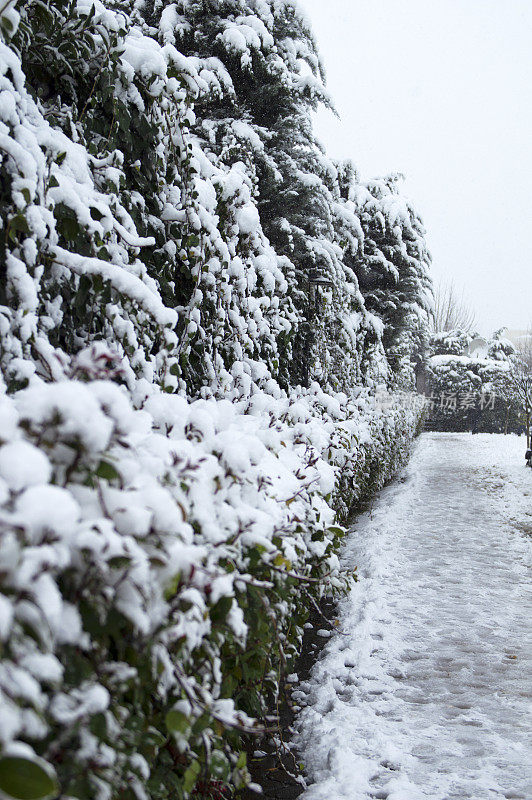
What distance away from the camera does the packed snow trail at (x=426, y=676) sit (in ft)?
7.46

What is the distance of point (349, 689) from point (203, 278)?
217 cm

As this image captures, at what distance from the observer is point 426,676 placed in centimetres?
309

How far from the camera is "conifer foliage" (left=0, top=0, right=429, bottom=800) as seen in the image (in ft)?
2.97

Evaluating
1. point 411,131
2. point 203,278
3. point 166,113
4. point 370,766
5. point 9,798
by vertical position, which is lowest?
point 370,766

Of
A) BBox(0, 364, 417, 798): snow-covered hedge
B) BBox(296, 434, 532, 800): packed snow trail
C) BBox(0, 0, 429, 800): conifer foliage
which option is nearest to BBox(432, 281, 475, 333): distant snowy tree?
BBox(296, 434, 532, 800): packed snow trail

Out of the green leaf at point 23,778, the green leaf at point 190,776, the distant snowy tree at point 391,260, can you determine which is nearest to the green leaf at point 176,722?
the green leaf at point 190,776

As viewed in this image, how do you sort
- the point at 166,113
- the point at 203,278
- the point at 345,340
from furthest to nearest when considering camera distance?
the point at 345,340
the point at 203,278
the point at 166,113

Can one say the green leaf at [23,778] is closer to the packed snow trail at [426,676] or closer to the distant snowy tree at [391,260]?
the packed snow trail at [426,676]

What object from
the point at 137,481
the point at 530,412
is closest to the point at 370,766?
the point at 137,481

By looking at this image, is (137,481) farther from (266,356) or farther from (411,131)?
(411,131)

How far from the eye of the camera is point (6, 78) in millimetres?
1940

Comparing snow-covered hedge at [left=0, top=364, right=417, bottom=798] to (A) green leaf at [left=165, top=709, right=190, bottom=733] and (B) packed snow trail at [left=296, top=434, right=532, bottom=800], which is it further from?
(B) packed snow trail at [left=296, top=434, right=532, bottom=800]

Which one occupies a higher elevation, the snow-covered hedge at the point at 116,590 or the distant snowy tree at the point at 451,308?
the distant snowy tree at the point at 451,308

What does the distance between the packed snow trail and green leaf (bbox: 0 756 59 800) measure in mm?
1713
